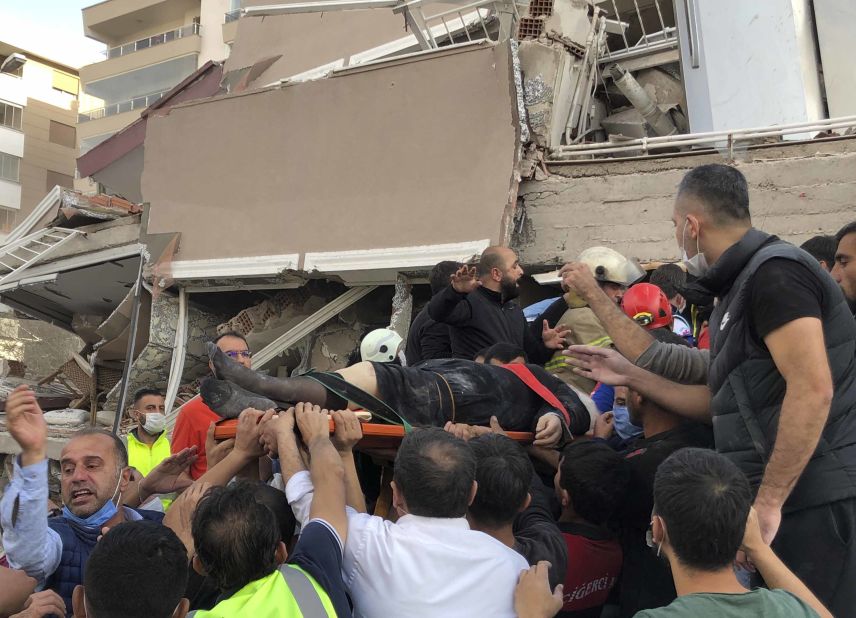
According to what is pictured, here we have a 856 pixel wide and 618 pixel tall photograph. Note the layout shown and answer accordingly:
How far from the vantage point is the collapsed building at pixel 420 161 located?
26.5 ft

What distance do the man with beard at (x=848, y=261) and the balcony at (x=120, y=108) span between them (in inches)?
1266

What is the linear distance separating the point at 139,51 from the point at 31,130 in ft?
25.6

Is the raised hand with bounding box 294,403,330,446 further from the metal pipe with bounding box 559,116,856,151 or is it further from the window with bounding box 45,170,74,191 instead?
the window with bounding box 45,170,74,191

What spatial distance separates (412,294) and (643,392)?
19.4ft

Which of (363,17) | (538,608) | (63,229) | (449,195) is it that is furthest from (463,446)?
(63,229)

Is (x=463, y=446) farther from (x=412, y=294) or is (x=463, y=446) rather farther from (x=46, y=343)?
(x=46, y=343)

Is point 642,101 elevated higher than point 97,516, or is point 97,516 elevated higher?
point 642,101

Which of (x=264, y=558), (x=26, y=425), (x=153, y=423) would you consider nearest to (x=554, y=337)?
(x=264, y=558)

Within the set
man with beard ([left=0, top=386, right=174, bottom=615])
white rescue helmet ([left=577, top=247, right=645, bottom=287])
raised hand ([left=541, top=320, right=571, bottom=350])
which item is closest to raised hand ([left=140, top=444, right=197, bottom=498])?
man with beard ([left=0, top=386, right=174, bottom=615])

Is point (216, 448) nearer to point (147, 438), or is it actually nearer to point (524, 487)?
point (524, 487)

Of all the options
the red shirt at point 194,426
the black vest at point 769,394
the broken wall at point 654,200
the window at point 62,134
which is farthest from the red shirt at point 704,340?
the window at point 62,134

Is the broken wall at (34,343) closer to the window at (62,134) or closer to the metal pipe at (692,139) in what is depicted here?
the window at (62,134)

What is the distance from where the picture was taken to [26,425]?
9.58 feet

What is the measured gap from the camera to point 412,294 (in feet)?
30.0
